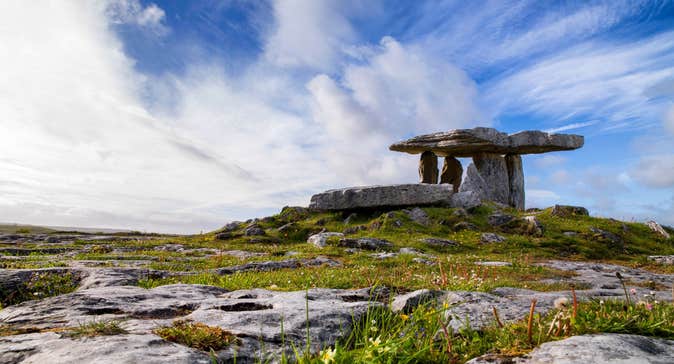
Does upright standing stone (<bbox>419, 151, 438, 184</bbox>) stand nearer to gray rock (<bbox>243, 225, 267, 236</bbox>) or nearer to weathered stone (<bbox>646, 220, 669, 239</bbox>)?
weathered stone (<bbox>646, 220, 669, 239</bbox>)

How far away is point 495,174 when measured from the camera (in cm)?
3762

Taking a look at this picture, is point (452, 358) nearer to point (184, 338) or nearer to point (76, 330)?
point (184, 338)

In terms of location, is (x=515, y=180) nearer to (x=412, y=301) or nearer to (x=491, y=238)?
(x=491, y=238)

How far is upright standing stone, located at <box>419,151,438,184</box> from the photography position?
38.1 metres

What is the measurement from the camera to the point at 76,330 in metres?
3.52

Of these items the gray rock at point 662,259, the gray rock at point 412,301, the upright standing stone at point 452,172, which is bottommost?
the gray rock at point 412,301

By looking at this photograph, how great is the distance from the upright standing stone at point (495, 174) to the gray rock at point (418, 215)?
12481mm

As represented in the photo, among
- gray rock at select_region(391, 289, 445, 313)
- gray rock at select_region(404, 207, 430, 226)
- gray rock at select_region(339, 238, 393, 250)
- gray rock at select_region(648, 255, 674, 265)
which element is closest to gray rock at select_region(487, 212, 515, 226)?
gray rock at select_region(404, 207, 430, 226)

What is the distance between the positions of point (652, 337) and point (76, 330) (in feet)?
16.2

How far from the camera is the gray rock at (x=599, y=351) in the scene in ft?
9.23

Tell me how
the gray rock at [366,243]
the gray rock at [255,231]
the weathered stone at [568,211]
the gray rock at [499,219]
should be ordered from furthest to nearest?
the gray rock at [255,231] < the weathered stone at [568,211] < the gray rock at [499,219] < the gray rock at [366,243]

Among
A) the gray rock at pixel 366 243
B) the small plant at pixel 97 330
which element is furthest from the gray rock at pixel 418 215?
the small plant at pixel 97 330

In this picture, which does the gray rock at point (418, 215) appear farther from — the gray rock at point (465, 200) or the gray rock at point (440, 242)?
the gray rock at point (440, 242)

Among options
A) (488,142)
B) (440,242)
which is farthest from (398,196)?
(488,142)
